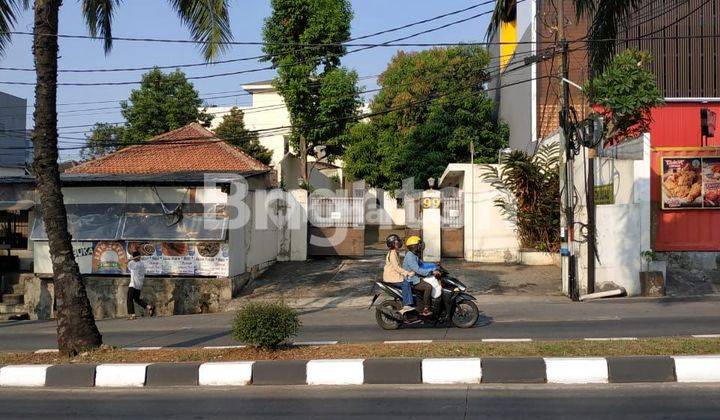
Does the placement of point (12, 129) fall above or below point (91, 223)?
above

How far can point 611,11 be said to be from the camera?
10805mm

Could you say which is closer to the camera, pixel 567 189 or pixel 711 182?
pixel 567 189

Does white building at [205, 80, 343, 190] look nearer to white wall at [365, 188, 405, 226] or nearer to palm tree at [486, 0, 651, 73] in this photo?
white wall at [365, 188, 405, 226]

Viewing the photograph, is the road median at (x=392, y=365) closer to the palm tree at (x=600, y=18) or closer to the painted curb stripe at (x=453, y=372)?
the painted curb stripe at (x=453, y=372)

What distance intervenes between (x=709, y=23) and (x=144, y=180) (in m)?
20.6

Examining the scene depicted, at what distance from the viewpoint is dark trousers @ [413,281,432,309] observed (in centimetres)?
1104

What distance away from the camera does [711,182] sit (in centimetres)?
1722

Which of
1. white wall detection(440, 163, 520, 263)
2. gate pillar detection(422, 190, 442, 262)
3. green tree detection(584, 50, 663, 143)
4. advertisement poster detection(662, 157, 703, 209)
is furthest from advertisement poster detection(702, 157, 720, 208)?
gate pillar detection(422, 190, 442, 262)

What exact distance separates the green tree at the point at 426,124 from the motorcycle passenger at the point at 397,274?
2005 cm

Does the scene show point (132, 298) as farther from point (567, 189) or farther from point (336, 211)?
point (567, 189)

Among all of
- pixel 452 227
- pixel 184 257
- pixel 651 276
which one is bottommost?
pixel 651 276

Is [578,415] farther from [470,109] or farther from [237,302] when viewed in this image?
[470,109]

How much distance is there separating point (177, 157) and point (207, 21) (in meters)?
14.6

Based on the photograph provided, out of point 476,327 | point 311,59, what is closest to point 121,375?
point 476,327
